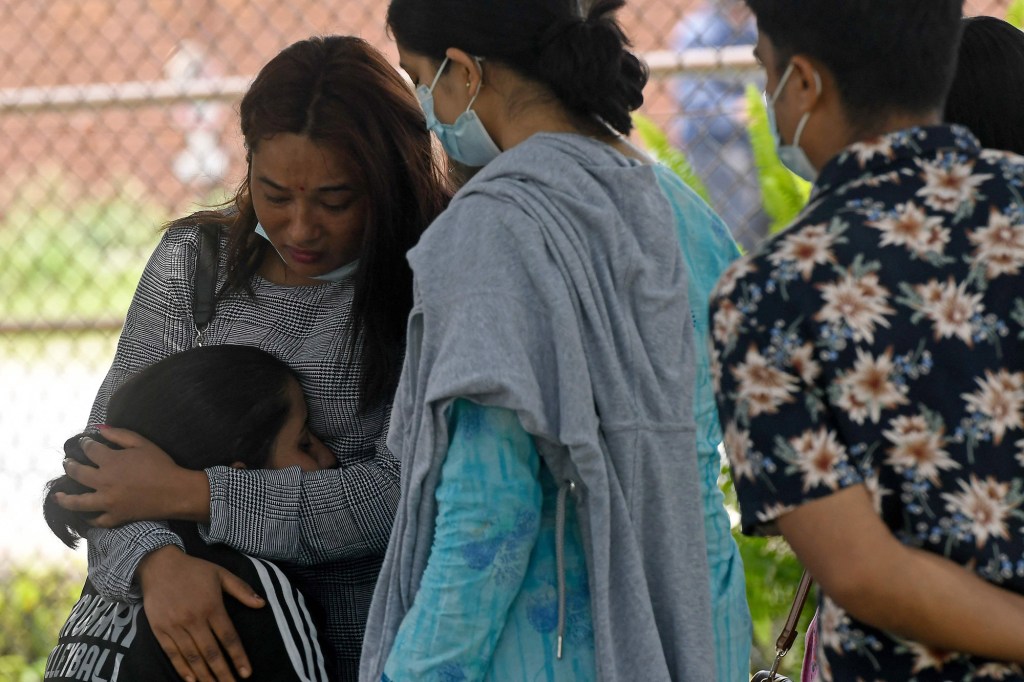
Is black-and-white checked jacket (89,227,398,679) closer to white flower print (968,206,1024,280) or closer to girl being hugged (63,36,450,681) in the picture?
girl being hugged (63,36,450,681)

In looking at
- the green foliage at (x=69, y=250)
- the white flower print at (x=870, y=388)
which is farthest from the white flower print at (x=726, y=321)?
the green foliage at (x=69, y=250)

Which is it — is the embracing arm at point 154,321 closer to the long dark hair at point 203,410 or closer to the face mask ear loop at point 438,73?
the long dark hair at point 203,410

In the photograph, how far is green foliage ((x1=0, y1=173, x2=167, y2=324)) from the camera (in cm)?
541

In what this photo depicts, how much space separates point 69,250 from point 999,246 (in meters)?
5.30

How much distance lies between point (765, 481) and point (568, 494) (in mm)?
454

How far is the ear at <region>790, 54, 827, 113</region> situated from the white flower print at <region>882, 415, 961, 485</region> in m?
0.35

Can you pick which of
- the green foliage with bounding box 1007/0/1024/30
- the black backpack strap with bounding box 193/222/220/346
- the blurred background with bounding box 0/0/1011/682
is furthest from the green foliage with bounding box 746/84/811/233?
the black backpack strap with bounding box 193/222/220/346

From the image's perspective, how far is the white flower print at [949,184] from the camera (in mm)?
1214

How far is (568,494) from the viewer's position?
1.62m

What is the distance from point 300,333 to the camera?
2.23 metres

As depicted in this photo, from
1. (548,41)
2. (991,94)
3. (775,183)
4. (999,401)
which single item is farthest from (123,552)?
(775,183)

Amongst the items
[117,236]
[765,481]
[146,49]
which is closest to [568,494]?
[765,481]

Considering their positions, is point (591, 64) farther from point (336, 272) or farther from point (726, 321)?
point (336, 272)

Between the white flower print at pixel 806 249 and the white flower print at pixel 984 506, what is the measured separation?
254 millimetres
